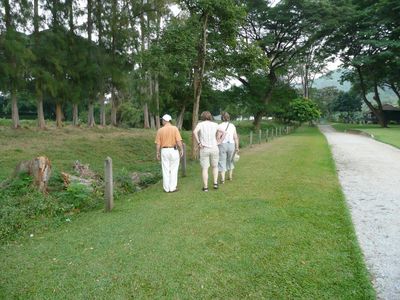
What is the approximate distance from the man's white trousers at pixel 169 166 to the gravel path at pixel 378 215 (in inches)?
152

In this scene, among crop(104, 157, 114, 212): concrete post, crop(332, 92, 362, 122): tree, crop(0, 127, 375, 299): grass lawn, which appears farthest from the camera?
crop(332, 92, 362, 122): tree

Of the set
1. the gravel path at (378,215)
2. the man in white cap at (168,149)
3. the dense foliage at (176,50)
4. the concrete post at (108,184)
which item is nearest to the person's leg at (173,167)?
the man in white cap at (168,149)

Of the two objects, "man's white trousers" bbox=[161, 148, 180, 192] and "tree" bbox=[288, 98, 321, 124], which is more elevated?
"tree" bbox=[288, 98, 321, 124]

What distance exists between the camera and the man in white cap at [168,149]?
316 inches

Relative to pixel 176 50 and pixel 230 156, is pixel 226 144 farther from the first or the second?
pixel 176 50

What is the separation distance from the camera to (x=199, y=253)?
441cm

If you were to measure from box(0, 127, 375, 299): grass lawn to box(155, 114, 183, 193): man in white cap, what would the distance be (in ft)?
3.63

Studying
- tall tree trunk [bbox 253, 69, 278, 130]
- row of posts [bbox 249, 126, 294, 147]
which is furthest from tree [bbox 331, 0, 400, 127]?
row of posts [bbox 249, 126, 294, 147]

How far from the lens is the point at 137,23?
1016 inches

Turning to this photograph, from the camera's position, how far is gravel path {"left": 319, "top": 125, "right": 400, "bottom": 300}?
12.4 feet

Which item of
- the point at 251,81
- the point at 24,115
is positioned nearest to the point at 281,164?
the point at 251,81

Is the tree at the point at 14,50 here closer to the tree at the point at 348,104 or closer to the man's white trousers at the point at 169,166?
the man's white trousers at the point at 169,166

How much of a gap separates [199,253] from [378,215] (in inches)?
133

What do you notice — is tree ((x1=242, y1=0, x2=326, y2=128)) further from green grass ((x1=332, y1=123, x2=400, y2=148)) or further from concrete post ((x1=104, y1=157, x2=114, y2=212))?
concrete post ((x1=104, y1=157, x2=114, y2=212))
